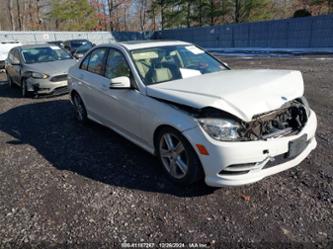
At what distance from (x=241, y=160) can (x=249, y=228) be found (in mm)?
619

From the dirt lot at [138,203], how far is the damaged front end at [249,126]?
70 centimetres

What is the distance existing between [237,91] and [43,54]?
823cm

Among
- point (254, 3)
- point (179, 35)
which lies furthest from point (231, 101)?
point (254, 3)

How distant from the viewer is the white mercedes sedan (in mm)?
2779

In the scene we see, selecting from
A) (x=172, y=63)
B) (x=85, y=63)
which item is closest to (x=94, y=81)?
(x=85, y=63)

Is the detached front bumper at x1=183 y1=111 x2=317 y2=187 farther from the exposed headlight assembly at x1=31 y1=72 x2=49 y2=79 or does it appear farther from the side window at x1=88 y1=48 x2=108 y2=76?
the exposed headlight assembly at x1=31 y1=72 x2=49 y2=79

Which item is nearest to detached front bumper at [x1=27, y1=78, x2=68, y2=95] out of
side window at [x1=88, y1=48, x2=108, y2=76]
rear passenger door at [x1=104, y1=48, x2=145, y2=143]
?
side window at [x1=88, y1=48, x2=108, y2=76]

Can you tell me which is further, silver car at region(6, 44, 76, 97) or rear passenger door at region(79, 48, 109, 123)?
silver car at region(6, 44, 76, 97)

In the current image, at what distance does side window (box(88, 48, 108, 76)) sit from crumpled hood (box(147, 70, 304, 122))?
1.54m

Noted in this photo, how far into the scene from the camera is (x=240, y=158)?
273cm

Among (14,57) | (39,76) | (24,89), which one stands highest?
(14,57)

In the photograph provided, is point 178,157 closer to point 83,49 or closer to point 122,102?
point 122,102

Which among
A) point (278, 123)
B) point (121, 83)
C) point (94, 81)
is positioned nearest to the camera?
point (278, 123)

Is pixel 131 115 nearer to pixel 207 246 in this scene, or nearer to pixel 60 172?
pixel 60 172
